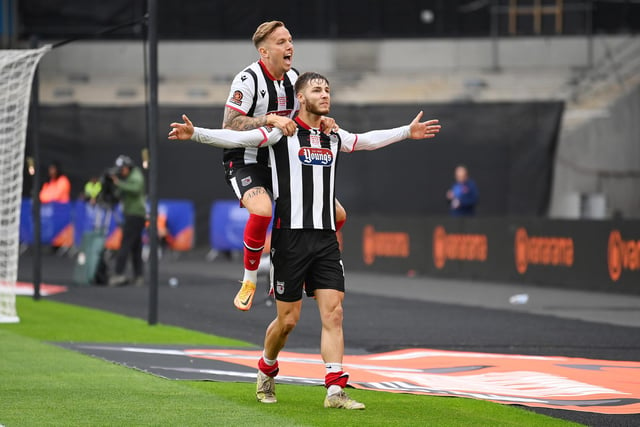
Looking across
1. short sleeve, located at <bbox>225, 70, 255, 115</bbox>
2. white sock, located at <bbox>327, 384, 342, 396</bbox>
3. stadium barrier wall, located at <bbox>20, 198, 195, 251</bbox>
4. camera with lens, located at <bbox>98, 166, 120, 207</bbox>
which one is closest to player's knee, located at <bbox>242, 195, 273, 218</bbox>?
short sleeve, located at <bbox>225, 70, 255, 115</bbox>

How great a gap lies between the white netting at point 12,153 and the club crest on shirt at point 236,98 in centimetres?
614

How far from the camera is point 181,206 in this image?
30328mm

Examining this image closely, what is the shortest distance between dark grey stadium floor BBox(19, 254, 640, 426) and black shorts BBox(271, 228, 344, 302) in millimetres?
1565

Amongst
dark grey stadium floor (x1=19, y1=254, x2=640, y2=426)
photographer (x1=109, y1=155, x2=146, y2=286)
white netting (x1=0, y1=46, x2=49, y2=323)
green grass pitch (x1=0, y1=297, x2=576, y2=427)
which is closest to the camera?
green grass pitch (x1=0, y1=297, x2=576, y2=427)

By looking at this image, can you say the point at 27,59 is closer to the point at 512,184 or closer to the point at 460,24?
the point at 512,184

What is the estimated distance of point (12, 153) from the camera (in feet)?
51.2

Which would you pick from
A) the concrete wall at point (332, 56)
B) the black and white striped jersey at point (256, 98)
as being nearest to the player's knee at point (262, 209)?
the black and white striped jersey at point (256, 98)

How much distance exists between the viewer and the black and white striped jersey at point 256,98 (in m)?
9.19

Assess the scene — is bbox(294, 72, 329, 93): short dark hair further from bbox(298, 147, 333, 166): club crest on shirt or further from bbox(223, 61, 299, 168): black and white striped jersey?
bbox(223, 61, 299, 168): black and white striped jersey

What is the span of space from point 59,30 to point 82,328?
2772cm

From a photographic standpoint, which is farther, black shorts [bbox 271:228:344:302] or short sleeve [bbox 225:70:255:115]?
short sleeve [bbox 225:70:255:115]

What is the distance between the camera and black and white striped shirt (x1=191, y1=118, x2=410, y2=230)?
8.39 metres

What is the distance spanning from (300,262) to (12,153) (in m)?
8.10

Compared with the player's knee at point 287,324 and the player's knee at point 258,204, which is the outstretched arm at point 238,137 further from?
the player's knee at point 287,324
